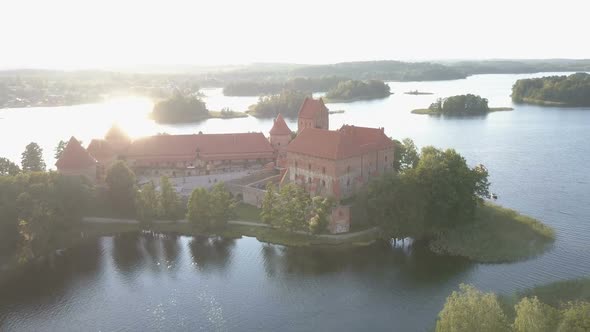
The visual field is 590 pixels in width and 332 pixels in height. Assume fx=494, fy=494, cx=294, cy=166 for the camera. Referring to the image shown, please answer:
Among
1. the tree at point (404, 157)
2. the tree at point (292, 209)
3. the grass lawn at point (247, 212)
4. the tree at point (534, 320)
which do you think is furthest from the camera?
the tree at point (404, 157)

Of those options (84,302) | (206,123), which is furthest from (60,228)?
(206,123)

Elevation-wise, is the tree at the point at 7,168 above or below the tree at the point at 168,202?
above

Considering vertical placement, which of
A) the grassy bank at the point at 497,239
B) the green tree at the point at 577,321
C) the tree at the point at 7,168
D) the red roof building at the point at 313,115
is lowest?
the grassy bank at the point at 497,239

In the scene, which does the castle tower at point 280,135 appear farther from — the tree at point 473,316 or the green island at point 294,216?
the tree at point 473,316

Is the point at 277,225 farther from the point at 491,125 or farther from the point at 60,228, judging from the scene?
the point at 491,125

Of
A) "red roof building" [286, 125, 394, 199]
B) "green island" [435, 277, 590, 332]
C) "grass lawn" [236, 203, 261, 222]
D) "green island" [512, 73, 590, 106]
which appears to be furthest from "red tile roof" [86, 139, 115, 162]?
"green island" [512, 73, 590, 106]

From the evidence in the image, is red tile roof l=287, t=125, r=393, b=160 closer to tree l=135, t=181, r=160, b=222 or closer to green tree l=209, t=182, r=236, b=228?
green tree l=209, t=182, r=236, b=228

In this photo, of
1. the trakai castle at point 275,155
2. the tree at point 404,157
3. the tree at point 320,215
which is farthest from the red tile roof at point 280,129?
the tree at point 320,215
